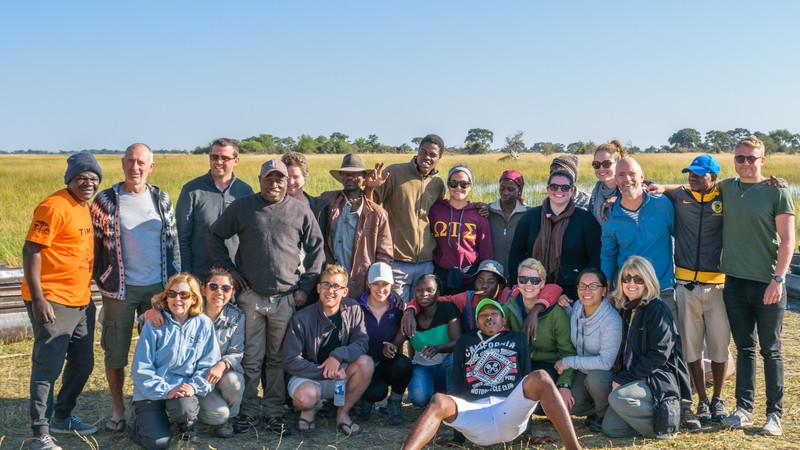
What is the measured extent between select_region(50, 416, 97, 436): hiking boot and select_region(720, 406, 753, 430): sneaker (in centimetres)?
484

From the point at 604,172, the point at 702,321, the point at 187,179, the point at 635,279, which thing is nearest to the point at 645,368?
the point at 635,279

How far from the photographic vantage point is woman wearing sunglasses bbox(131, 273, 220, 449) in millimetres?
5430

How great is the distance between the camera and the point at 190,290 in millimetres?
5539

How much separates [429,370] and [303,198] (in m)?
1.86

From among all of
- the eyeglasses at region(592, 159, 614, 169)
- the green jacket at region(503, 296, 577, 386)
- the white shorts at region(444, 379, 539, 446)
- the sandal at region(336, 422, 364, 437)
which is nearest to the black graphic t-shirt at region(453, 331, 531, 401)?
the white shorts at region(444, 379, 539, 446)

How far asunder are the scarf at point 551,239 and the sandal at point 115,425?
11.8ft

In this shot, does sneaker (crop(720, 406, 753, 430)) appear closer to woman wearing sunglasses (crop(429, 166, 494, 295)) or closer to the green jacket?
the green jacket

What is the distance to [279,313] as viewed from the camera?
5.88 metres

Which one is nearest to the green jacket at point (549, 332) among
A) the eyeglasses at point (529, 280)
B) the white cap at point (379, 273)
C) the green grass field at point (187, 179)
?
the eyeglasses at point (529, 280)

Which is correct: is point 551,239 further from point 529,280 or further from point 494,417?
point 494,417

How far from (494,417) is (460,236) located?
1959mm

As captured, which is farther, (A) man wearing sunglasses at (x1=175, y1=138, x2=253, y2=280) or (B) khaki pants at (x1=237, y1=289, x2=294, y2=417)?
(A) man wearing sunglasses at (x1=175, y1=138, x2=253, y2=280)

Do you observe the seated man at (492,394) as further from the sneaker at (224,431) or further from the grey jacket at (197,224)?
the grey jacket at (197,224)

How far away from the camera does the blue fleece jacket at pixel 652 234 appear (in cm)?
592
